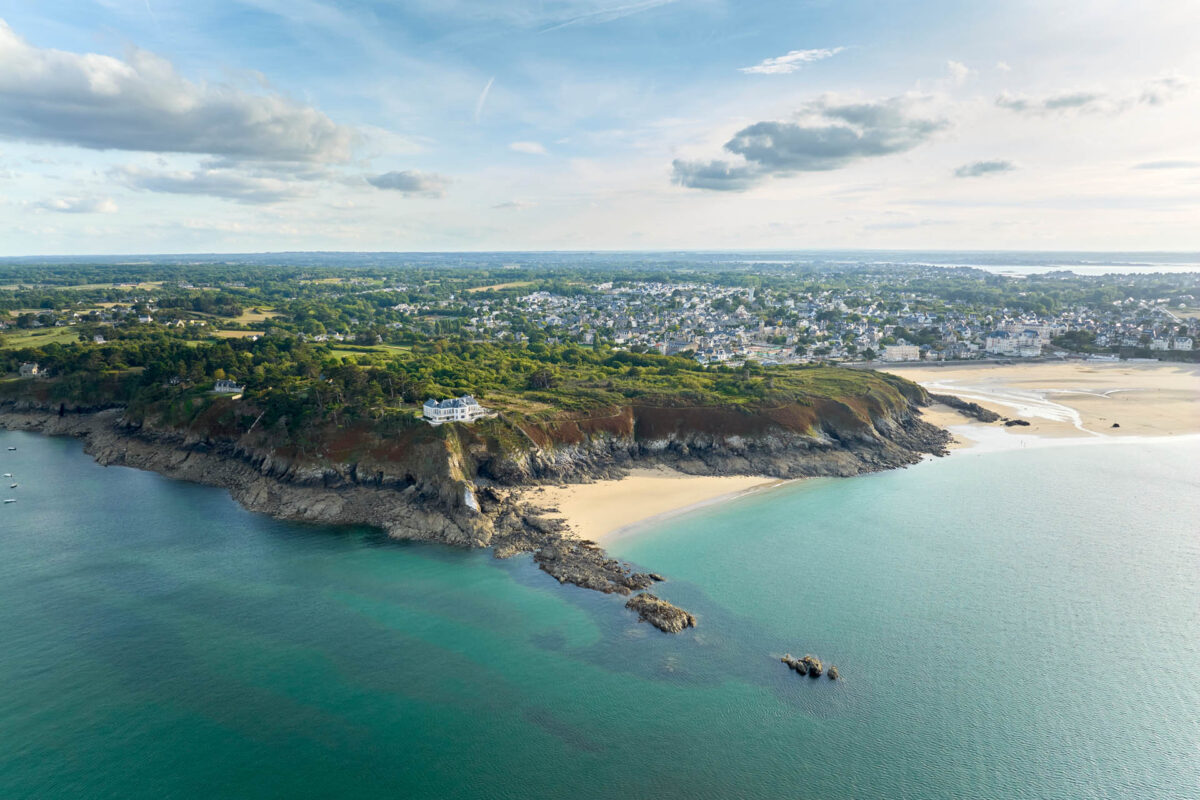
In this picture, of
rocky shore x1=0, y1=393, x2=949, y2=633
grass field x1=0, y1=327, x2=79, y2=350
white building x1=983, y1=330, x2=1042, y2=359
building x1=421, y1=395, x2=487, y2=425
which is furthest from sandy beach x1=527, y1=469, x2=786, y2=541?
white building x1=983, y1=330, x2=1042, y2=359

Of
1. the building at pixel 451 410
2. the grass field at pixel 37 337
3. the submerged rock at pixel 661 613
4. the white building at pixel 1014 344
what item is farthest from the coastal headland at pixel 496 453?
the white building at pixel 1014 344

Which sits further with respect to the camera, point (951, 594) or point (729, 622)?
point (951, 594)

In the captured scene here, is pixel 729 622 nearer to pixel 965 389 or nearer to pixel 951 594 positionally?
pixel 951 594

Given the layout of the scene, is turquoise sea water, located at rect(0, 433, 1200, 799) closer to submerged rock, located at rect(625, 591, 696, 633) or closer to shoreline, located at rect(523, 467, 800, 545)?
submerged rock, located at rect(625, 591, 696, 633)

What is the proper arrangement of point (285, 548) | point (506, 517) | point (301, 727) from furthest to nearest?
point (506, 517) → point (285, 548) → point (301, 727)

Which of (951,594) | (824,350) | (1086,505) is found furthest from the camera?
(824,350)

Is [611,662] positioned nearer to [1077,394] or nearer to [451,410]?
[451,410]

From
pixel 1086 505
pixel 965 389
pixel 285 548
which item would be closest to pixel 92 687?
pixel 285 548
